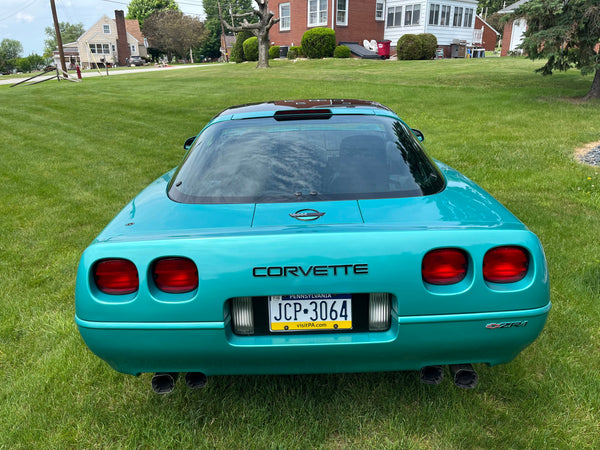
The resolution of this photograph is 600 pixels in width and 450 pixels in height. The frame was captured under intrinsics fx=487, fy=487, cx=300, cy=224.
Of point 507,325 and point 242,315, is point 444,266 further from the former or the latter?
point 242,315

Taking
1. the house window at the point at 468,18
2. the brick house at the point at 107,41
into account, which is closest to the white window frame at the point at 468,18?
the house window at the point at 468,18

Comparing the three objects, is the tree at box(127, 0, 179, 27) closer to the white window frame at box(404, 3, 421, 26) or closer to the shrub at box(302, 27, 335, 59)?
the white window frame at box(404, 3, 421, 26)

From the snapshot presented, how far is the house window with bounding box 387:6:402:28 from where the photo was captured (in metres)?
38.4

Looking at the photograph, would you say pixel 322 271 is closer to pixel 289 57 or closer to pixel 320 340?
pixel 320 340

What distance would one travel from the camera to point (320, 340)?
210 cm

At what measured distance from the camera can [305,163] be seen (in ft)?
8.98

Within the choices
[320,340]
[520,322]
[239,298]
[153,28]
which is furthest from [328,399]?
[153,28]

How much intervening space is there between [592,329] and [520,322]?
4.89ft

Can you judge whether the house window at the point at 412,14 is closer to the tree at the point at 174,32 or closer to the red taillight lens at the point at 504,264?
the red taillight lens at the point at 504,264

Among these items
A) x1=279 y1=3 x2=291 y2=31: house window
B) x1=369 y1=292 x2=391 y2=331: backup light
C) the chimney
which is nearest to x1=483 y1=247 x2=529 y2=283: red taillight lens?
x1=369 y1=292 x2=391 y2=331: backup light

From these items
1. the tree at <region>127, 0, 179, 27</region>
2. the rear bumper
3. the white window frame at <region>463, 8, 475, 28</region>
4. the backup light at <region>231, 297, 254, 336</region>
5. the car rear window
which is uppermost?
the tree at <region>127, 0, 179, 27</region>

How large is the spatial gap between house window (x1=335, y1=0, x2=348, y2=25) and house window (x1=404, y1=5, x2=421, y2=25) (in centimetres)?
514

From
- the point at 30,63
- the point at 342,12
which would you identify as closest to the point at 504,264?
the point at 342,12

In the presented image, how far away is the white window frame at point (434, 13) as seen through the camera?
37.4 metres
